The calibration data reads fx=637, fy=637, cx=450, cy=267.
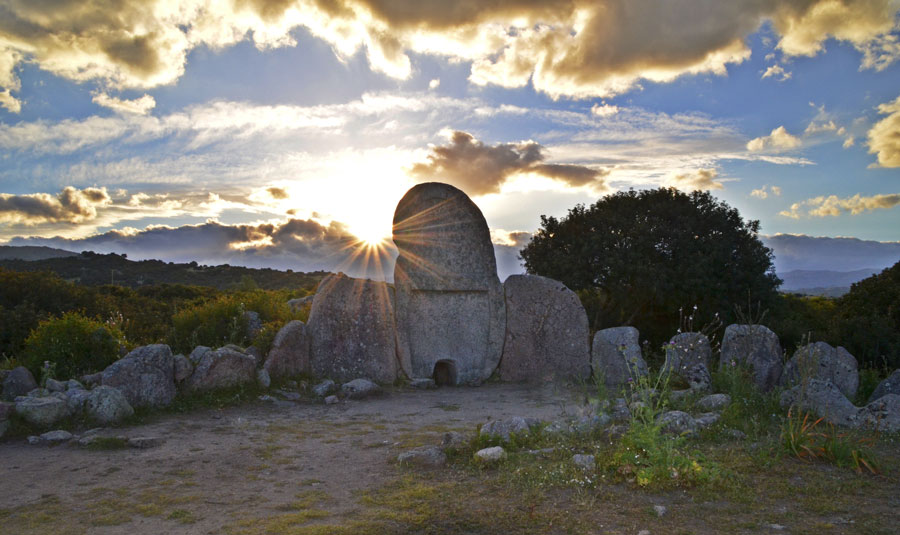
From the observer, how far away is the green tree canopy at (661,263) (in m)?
17.4

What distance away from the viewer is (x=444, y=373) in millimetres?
13969

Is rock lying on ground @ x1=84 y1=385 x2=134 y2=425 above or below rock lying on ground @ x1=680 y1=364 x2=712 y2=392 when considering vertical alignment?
below

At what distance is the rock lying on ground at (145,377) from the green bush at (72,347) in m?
1.36

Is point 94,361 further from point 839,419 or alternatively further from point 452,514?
point 839,419

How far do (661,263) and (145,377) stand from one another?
13.1 meters

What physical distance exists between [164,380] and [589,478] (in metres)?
7.15

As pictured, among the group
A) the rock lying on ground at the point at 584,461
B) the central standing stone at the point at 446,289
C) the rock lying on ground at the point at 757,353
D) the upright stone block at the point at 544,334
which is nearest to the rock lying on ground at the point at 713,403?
the rock lying on ground at the point at 757,353

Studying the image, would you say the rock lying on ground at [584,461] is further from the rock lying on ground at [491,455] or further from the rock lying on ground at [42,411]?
the rock lying on ground at [42,411]

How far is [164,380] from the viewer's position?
10148 millimetres

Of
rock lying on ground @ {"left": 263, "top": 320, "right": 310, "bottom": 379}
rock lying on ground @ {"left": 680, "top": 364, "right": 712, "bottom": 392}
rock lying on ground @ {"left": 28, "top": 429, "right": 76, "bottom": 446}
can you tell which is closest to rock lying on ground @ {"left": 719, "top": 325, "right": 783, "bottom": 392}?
rock lying on ground @ {"left": 680, "top": 364, "right": 712, "bottom": 392}

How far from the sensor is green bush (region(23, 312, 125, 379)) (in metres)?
10.8

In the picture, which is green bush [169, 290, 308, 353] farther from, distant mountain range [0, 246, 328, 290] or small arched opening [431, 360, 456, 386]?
distant mountain range [0, 246, 328, 290]

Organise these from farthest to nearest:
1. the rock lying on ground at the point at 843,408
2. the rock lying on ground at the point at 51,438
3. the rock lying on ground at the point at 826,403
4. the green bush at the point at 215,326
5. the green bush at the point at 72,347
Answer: the green bush at the point at 215,326 → the green bush at the point at 72,347 → the rock lying on ground at the point at 826,403 → the rock lying on ground at the point at 51,438 → the rock lying on ground at the point at 843,408

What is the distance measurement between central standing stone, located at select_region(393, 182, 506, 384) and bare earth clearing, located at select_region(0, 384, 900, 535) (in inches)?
186
